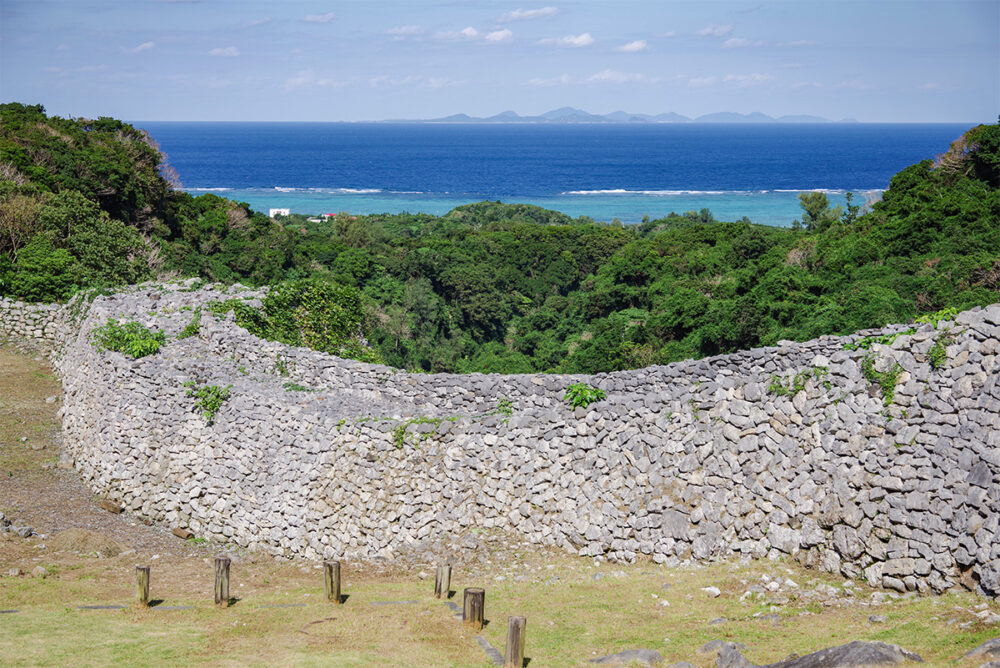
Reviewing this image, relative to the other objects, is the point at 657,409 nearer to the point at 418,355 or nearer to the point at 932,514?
the point at 932,514

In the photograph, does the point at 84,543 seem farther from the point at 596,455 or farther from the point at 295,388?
the point at 596,455

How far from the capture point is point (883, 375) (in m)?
12.0

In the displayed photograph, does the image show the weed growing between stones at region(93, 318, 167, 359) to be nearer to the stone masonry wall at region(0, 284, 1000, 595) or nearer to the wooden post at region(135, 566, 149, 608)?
the stone masonry wall at region(0, 284, 1000, 595)

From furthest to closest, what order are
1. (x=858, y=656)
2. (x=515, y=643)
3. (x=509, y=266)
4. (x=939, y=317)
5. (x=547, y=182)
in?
(x=547, y=182), (x=509, y=266), (x=939, y=317), (x=515, y=643), (x=858, y=656)

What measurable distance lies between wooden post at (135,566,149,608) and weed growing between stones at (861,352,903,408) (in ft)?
35.1

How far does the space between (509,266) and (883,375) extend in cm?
3423

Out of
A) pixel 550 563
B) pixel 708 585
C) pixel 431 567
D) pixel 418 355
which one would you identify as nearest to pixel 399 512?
pixel 431 567

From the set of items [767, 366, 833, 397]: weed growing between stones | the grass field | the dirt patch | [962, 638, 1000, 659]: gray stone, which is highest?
[767, 366, 833, 397]: weed growing between stones

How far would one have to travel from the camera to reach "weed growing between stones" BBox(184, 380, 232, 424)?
643 inches

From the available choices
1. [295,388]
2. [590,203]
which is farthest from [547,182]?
[295,388]

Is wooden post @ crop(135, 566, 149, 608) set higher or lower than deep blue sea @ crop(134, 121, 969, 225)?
lower

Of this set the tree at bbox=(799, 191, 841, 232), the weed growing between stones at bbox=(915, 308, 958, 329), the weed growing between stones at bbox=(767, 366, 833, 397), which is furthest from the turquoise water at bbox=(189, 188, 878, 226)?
the weed growing between stones at bbox=(767, 366, 833, 397)

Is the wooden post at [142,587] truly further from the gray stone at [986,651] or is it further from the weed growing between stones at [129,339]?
the gray stone at [986,651]

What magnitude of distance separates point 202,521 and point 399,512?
431cm
